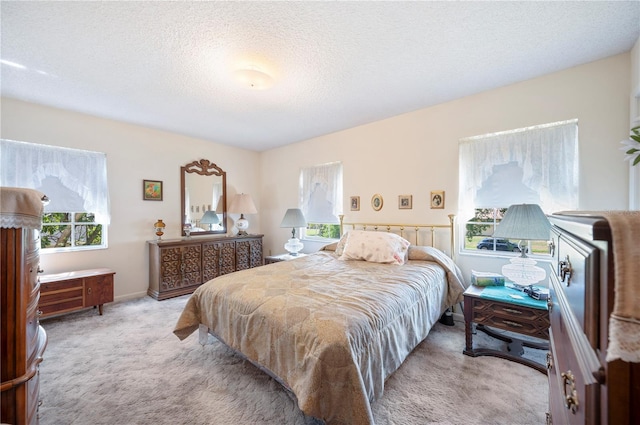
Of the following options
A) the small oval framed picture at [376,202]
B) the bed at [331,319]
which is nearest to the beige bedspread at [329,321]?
the bed at [331,319]

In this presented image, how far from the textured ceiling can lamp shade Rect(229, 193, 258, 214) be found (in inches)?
80.1

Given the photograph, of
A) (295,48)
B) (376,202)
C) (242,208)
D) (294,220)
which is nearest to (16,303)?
(295,48)

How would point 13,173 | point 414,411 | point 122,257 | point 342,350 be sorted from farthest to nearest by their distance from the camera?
1. point 122,257
2. point 13,173
3. point 414,411
4. point 342,350

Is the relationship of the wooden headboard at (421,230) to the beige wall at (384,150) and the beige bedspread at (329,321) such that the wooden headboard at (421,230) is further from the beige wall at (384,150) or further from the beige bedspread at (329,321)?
the beige bedspread at (329,321)

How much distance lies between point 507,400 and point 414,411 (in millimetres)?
680

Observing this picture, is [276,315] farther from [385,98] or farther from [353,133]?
[353,133]

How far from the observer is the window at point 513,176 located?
2385mm

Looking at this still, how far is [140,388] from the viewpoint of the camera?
183cm

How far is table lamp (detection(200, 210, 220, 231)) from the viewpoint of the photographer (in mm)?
4602

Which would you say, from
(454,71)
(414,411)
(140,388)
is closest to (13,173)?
(140,388)

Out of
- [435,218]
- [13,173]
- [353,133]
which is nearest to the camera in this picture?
[13,173]

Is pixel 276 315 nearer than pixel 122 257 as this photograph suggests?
Yes

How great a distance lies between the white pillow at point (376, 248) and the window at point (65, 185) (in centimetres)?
355

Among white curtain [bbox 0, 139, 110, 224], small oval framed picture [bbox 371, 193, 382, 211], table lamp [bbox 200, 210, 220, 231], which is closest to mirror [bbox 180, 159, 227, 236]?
table lamp [bbox 200, 210, 220, 231]
